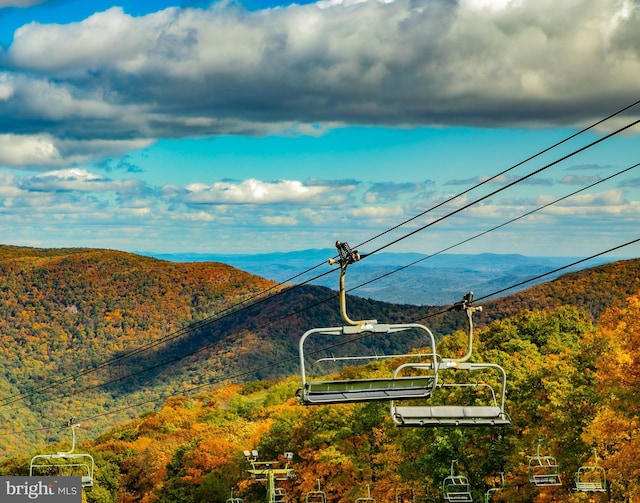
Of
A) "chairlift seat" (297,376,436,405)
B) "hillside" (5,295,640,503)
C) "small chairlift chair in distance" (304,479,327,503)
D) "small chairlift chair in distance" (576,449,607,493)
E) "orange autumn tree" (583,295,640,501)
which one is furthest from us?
"small chairlift chair in distance" (304,479,327,503)

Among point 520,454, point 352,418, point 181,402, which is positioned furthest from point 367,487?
point 181,402

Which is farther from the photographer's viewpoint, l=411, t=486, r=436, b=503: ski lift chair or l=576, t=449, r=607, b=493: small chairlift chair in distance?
l=411, t=486, r=436, b=503: ski lift chair

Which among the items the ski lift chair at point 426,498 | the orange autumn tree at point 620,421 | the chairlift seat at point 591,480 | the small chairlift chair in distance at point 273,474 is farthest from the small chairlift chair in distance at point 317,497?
the orange autumn tree at point 620,421

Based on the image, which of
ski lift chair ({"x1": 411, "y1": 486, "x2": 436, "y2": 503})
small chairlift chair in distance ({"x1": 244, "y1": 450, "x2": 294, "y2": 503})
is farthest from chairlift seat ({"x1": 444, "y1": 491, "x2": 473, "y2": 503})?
small chairlift chair in distance ({"x1": 244, "y1": 450, "x2": 294, "y2": 503})

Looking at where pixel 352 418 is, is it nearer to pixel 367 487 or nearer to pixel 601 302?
pixel 367 487

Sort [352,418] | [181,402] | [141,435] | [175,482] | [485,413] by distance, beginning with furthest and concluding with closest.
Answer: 1. [181,402]
2. [141,435]
3. [175,482]
4. [352,418]
5. [485,413]

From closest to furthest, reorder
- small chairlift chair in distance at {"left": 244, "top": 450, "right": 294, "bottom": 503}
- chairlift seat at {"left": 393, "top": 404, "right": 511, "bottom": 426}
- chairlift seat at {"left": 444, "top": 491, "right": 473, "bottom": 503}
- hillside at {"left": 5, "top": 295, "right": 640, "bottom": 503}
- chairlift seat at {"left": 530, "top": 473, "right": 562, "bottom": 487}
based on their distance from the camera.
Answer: chairlift seat at {"left": 393, "top": 404, "right": 511, "bottom": 426}, chairlift seat at {"left": 530, "top": 473, "right": 562, "bottom": 487}, hillside at {"left": 5, "top": 295, "right": 640, "bottom": 503}, chairlift seat at {"left": 444, "top": 491, "right": 473, "bottom": 503}, small chairlift chair in distance at {"left": 244, "top": 450, "right": 294, "bottom": 503}

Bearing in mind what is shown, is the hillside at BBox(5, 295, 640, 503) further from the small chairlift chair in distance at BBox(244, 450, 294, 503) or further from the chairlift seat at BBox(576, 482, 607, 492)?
the small chairlift chair in distance at BBox(244, 450, 294, 503)
